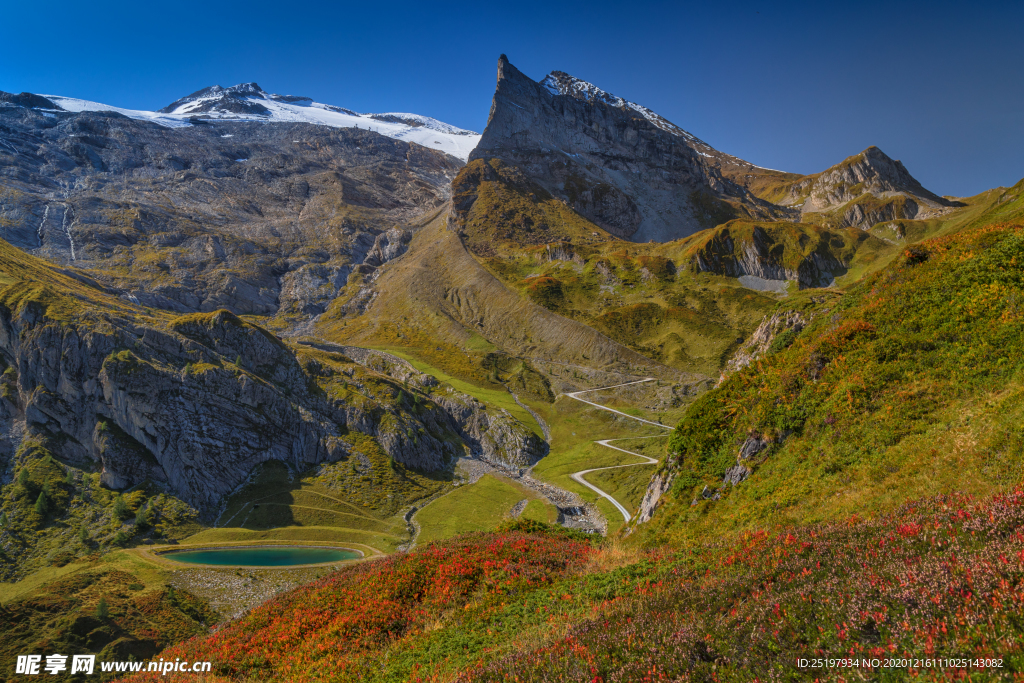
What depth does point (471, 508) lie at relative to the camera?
234ft

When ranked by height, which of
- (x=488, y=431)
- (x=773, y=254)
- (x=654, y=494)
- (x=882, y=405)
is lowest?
(x=488, y=431)

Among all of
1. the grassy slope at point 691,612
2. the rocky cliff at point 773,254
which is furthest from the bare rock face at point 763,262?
the grassy slope at point 691,612

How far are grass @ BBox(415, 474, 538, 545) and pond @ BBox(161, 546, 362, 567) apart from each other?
1136 centimetres

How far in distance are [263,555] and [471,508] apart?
3006 centimetres

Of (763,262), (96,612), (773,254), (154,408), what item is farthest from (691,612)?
(773,254)

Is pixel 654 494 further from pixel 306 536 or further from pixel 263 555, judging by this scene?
pixel 306 536

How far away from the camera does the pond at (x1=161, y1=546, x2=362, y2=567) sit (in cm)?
5059

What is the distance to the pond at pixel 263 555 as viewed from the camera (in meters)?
50.6

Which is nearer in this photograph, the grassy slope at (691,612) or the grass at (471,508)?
the grassy slope at (691,612)

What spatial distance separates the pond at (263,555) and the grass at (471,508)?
37.3 feet

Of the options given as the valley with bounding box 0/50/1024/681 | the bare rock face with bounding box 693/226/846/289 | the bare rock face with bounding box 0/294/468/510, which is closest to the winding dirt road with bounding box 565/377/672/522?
the valley with bounding box 0/50/1024/681

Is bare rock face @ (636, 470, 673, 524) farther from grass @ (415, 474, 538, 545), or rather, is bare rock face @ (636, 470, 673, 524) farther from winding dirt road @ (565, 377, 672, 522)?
grass @ (415, 474, 538, 545)

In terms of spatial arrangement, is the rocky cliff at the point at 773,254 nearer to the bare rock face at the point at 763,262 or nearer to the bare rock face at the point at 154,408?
the bare rock face at the point at 763,262

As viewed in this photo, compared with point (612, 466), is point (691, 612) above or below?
above
